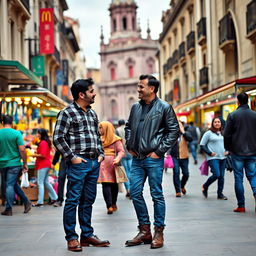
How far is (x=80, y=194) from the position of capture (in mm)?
6617

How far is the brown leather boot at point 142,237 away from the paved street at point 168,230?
0.27 feet

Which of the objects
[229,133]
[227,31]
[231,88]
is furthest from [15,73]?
[227,31]

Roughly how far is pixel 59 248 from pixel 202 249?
166 cm

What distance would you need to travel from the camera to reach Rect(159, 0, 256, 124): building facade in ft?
71.8

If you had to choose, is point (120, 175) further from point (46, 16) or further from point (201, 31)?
point (201, 31)

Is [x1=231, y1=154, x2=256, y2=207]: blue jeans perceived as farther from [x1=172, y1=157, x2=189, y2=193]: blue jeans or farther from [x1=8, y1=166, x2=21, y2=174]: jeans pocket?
[x1=8, y1=166, x2=21, y2=174]: jeans pocket

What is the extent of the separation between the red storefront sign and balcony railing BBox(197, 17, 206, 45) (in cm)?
841

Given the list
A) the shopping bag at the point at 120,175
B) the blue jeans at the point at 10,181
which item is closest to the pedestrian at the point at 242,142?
the shopping bag at the point at 120,175

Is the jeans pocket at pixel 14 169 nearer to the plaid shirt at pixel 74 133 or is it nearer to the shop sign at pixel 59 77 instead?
the plaid shirt at pixel 74 133

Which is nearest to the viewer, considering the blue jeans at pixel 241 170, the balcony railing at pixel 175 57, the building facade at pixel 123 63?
the blue jeans at pixel 241 170

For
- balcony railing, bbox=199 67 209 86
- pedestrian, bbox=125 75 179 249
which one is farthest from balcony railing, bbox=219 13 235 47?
pedestrian, bbox=125 75 179 249

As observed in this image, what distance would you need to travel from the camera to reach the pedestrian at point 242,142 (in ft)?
29.5

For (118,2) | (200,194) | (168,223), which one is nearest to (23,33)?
(200,194)

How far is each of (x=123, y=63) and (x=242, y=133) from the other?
91.9 m
